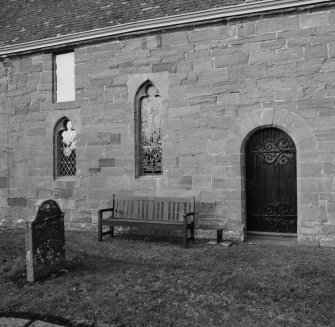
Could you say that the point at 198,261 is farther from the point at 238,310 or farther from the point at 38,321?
the point at 38,321

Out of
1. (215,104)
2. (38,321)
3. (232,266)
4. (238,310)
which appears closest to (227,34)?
(215,104)

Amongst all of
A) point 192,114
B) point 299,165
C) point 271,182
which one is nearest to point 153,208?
point 192,114

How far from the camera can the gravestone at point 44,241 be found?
5145 millimetres

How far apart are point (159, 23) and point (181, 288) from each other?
6038 mm

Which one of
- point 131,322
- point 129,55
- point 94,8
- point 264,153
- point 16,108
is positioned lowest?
point 131,322

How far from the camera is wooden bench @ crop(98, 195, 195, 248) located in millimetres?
7417

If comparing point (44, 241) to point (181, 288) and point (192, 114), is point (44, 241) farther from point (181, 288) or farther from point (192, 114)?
point (192, 114)

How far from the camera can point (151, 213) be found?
8.04 m

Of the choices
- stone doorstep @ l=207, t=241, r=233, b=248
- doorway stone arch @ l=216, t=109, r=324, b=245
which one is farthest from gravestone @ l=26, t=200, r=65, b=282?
doorway stone arch @ l=216, t=109, r=324, b=245

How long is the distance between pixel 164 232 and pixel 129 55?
442 centimetres

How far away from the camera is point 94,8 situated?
10.1 metres

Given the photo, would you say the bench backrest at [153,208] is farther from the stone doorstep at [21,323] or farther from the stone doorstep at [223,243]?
the stone doorstep at [21,323]

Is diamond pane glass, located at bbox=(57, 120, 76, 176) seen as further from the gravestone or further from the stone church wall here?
the gravestone

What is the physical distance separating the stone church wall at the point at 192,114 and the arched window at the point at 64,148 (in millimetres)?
185
